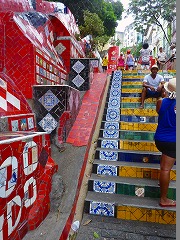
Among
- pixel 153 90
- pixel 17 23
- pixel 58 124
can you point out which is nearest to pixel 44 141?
pixel 58 124

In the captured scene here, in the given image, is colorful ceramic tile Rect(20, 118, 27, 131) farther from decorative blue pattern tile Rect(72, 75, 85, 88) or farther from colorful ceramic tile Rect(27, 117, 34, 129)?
decorative blue pattern tile Rect(72, 75, 85, 88)

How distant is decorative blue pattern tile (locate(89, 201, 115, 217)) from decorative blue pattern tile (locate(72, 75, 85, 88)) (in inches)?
117

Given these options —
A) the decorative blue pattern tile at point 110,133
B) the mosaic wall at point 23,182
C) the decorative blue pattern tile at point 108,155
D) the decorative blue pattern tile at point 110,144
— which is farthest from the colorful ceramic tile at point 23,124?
the decorative blue pattern tile at point 110,133

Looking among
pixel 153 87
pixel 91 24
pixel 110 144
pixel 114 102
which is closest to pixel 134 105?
pixel 114 102

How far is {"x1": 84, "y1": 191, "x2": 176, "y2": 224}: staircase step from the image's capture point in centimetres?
264

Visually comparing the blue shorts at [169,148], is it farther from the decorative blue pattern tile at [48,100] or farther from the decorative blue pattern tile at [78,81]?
the decorative blue pattern tile at [78,81]

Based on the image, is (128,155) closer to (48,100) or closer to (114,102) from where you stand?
(48,100)

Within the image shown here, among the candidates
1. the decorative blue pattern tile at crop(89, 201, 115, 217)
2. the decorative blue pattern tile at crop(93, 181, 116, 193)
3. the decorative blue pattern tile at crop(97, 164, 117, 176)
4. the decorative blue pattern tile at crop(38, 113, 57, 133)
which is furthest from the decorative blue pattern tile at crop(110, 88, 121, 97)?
the decorative blue pattern tile at crop(89, 201, 115, 217)

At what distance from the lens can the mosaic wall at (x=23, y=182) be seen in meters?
1.78

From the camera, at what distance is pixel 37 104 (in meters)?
3.48

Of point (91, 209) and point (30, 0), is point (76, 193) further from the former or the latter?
point (30, 0)

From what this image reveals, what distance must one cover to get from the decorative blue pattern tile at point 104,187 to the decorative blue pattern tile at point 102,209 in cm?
26

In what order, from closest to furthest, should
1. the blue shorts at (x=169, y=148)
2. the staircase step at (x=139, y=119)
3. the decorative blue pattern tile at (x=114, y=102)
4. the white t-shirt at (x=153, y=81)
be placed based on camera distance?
the blue shorts at (x=169, y=148) < the staircase step at (x=139, y=119) < the decorative blue pattern tile at (x=114, y=102) < the white t-shirt at (x=153, y=81)

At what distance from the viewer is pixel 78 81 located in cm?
517
